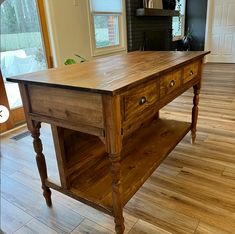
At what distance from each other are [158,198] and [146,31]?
384 centimetres

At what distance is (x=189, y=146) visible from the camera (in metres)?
2.30

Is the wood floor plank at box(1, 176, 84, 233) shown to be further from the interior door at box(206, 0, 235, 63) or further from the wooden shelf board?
the interior door at box(206, 0, 235, 63)

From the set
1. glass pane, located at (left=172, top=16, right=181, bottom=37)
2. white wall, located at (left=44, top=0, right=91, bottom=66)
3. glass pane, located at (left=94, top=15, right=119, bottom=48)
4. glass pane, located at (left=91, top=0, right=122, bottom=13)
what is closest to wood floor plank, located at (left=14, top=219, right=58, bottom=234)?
white wall, located at (left=44, top=0, right=91, bottom=66)

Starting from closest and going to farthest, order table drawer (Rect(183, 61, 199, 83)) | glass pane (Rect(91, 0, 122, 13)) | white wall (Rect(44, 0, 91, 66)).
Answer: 1. table drawer (Rect(183, 61, 199, 83))
2. white wall (Rect(44, 0, 91, 66))
3. glass pane (Rect(91, 0, 122, 13))

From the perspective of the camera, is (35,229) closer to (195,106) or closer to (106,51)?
(195,106)

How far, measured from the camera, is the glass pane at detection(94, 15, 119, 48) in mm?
3795

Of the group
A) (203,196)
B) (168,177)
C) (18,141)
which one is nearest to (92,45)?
(18,141)

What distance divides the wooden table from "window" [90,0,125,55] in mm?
2255

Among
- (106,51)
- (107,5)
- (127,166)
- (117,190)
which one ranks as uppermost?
(107,5)

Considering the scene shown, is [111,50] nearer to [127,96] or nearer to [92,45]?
[92,45]

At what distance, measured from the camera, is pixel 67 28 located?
325 cm

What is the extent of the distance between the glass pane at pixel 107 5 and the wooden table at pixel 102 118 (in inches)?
90.5

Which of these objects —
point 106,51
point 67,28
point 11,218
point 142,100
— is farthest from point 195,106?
point 106,51

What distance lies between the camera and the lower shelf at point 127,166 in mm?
1369
